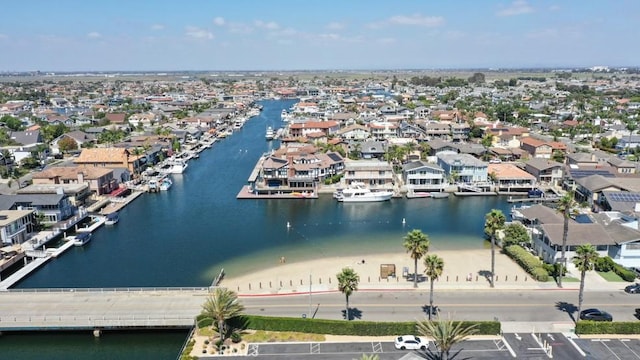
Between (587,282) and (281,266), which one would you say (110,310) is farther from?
(587,282)

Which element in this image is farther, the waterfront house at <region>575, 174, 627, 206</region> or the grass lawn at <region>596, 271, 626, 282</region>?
the waterfront house at <region>575, 174, 627, 206</region>

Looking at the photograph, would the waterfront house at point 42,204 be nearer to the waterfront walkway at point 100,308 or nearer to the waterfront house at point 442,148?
the waterfront walkway at point 100,308

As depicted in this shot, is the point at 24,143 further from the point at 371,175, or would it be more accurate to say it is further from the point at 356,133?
the point at 371,175

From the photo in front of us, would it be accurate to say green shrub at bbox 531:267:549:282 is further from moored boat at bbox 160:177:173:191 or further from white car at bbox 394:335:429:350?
moored boat at bbox 160:177:173:191

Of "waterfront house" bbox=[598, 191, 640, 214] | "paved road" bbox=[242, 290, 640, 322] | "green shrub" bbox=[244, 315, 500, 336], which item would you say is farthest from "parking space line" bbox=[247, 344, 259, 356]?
"waterfront house" bbox=[598, 191, 640, 214]

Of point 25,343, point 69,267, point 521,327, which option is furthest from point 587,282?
point 69,267

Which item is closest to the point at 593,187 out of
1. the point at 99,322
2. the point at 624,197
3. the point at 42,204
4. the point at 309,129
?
the point at 624,197
